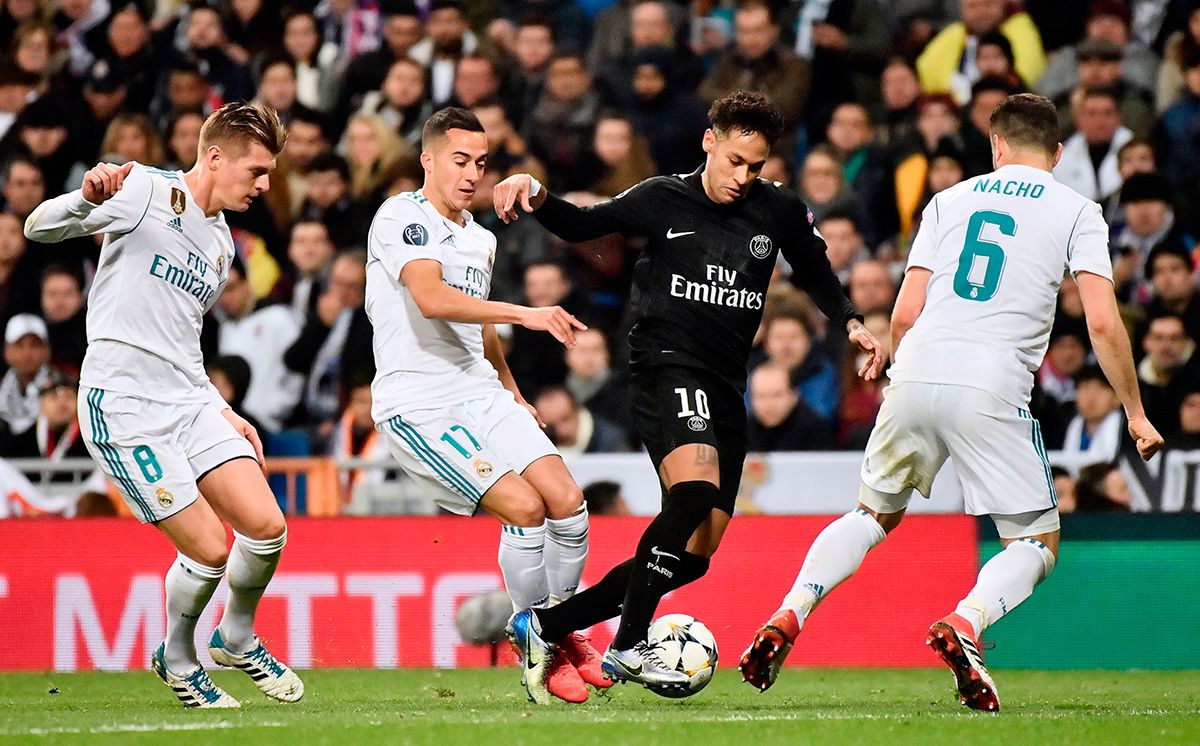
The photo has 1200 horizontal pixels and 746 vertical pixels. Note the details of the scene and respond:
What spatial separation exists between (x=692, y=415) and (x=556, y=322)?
2.51 feet

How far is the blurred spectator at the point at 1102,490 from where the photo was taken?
9164mm

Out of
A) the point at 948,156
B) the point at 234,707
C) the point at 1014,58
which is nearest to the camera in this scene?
the point at 234,707

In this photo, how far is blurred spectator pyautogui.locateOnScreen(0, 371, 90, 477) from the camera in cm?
1073

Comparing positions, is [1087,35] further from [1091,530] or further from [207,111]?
[207,111]

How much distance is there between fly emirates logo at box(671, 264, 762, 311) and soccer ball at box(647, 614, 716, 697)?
4.07ft

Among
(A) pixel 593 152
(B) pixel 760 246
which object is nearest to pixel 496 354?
(B) pixel 760 246

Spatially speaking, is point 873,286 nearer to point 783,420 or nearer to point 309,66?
point 783,420

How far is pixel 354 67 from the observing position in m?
12.8

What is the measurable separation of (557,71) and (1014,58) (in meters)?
3.22

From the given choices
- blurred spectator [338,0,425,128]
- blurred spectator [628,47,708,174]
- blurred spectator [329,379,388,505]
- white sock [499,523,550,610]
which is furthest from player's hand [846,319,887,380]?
blurred spectator [338,0,425,128]

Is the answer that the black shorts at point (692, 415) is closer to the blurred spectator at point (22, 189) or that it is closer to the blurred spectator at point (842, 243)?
the blurred spectator at point (842, 243)

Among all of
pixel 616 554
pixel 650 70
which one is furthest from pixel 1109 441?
pixel 650 70

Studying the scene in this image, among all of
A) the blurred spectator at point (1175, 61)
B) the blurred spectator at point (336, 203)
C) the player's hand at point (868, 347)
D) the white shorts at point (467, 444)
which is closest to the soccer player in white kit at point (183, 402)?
the white shorts at point (467, 444)

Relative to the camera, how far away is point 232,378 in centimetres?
1080
